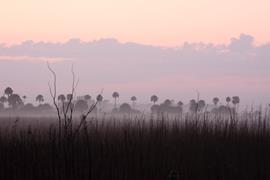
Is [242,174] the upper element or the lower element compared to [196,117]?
lower

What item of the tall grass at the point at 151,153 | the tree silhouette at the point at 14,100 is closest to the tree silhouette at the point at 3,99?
the tree silhouette at the point at 14,100

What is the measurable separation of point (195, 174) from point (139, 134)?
1.65 m

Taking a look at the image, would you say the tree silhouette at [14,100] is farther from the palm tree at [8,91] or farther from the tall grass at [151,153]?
the tall grass at [151,153]

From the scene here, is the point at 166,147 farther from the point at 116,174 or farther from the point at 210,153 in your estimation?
the point at 116,174

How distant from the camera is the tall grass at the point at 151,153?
326 inches

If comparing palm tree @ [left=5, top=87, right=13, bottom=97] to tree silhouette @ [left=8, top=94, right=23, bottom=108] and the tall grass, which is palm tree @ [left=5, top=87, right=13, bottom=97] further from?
the tall grass

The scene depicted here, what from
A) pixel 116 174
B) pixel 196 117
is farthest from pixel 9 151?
pixel 196 117

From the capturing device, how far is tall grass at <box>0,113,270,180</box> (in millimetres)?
8273

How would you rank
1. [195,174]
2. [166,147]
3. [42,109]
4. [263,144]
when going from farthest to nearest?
1. [42,109]
2. [263,144]
3. [166,147]
4. [195,174]

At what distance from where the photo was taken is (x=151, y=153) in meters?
9.62

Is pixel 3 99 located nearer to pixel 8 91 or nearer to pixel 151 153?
pixel 8 91

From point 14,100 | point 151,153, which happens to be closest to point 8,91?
point 14,100

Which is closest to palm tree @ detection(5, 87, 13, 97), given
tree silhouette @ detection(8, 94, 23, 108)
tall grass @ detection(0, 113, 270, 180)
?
tree silhouette @ detection(8, 94, 23, 108)

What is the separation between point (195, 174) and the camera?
9.38 m
